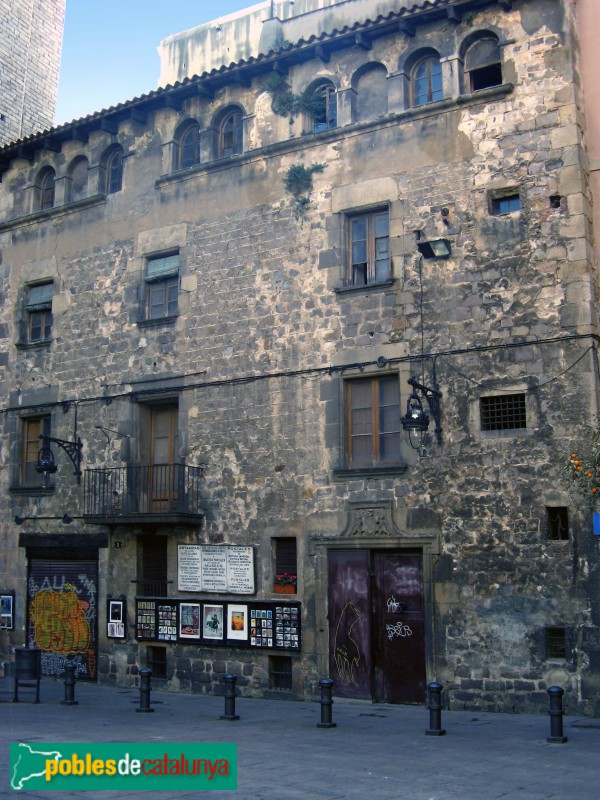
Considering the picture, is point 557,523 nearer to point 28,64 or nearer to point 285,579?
point 285,579

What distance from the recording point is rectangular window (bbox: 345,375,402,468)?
1580 cm

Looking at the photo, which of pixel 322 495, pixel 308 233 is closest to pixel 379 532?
pixel 322 495

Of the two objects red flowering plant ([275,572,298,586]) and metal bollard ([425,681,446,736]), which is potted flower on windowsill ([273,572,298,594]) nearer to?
red flowering plant ([275,572,298,586])


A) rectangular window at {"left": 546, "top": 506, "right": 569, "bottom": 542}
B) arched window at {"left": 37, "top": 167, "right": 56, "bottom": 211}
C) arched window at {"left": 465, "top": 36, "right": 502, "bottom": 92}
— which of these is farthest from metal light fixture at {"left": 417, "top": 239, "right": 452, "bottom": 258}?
arched window at {"left": 37, "top": 167, "right": 56, "bottom": 211}

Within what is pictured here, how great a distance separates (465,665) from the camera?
47.4 feet

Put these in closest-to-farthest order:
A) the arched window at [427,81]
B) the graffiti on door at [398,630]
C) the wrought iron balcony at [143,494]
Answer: the graffiti on door at [398,630] < the arched window at [427,81] < the wrought iron balcony at [143,494]

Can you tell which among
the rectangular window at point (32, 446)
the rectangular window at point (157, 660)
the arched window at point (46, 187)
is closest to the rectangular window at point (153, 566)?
the rectangular window at point (157, 660)

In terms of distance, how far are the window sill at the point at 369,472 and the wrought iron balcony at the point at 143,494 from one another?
10.2 feet

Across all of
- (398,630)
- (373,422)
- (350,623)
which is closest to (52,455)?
(373,422)

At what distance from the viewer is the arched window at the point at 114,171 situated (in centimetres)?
2020

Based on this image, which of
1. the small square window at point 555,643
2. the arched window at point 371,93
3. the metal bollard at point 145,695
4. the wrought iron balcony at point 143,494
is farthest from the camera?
the wrought iron balcony at point 143,494

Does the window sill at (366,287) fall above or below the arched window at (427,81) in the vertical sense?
below

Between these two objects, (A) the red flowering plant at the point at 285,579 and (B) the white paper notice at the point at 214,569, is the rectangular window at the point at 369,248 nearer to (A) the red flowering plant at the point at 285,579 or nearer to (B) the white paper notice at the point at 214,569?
(A) the red flowering plant at the point at 285,579

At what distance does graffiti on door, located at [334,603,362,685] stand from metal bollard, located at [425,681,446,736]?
3386mm
